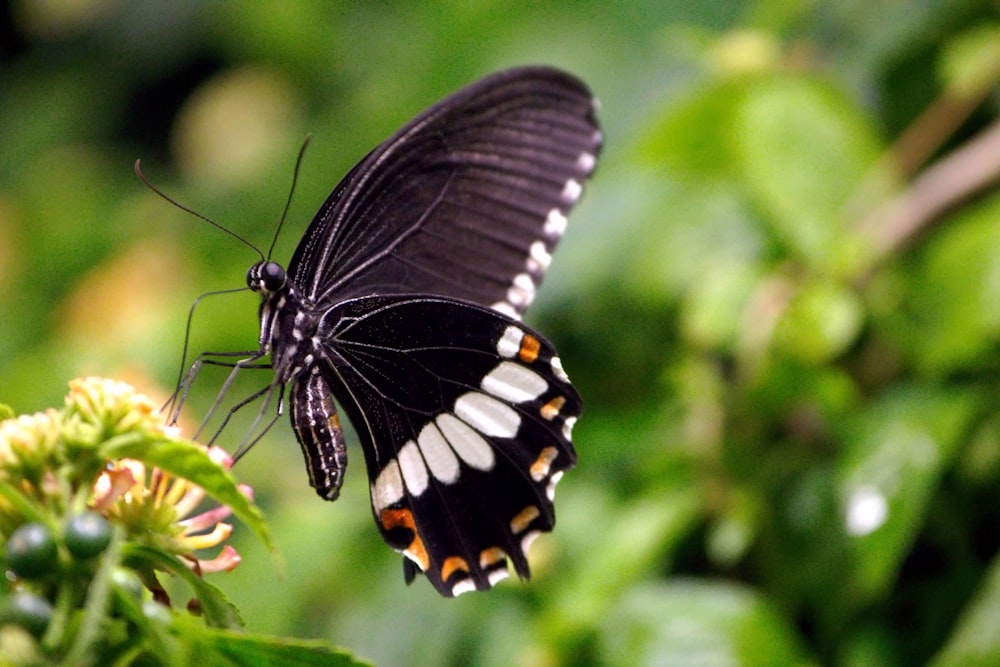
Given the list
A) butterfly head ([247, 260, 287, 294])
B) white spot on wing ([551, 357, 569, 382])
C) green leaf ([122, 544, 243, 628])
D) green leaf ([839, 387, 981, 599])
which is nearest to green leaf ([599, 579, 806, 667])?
green leaf ([839, 387, 981, 599])

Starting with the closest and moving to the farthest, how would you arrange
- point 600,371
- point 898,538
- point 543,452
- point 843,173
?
point 543,452, point 898,538, point 843,173, point 600,371

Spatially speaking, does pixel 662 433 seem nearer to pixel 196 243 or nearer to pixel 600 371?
pixel 600 371

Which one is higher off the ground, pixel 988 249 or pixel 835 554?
pixel 988 249

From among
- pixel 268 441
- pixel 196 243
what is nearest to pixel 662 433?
pixel 268 441

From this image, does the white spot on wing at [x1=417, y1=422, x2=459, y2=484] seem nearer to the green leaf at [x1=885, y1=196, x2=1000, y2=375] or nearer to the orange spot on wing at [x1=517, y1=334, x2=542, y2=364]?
the orange spot on wing at [x1=517, y1=334, x2=542, y2=364]

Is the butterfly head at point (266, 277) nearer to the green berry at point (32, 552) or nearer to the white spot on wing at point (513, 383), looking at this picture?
the white spot on wing at point (513, 383)

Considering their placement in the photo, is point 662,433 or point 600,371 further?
point 600,371
